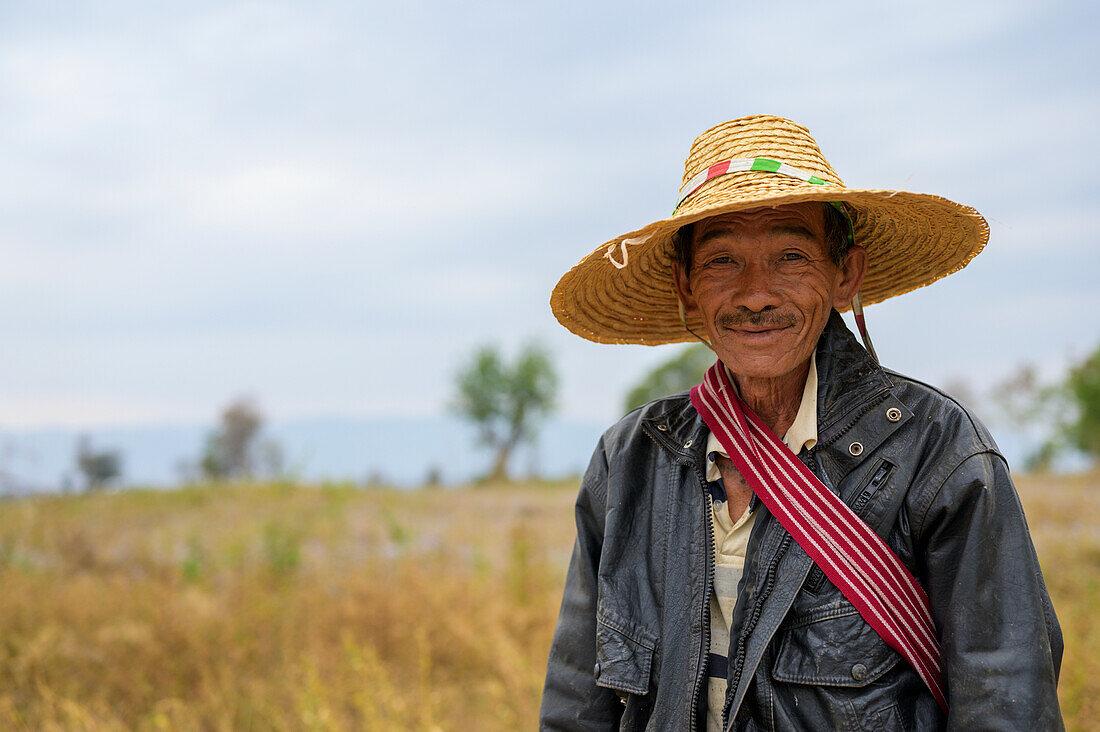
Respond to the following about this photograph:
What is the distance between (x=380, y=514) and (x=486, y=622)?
6.16m

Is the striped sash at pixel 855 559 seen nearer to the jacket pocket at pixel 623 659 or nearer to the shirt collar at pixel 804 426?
the shirt collar at pixel 804 426

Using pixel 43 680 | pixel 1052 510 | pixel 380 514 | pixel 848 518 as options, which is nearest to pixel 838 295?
pixel 848 518

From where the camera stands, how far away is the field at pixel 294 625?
13.5 feet

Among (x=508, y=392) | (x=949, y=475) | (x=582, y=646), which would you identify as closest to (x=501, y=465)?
(x=508, y=392)

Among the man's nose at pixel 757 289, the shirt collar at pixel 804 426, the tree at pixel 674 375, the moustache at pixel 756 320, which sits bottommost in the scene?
the shirt collar at pixel 804 426

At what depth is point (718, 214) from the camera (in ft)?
5.79

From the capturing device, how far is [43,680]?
4.66 metres

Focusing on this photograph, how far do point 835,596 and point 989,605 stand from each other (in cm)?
26

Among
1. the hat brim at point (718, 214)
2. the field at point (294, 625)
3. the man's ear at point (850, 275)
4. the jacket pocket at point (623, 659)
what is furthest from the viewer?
the field at point (294, 625)

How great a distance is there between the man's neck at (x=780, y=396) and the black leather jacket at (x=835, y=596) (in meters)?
0.08

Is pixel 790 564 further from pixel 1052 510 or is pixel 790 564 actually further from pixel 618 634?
pixel 1052 510

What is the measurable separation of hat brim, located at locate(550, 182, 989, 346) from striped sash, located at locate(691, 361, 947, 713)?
545mm

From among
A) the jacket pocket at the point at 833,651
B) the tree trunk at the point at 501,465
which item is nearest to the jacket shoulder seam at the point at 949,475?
the jacket pocket at the point at 833,651

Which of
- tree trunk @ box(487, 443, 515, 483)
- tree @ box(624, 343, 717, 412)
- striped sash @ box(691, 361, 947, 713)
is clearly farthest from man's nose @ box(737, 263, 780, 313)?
tree @ box(624, 343, 717, 412)
